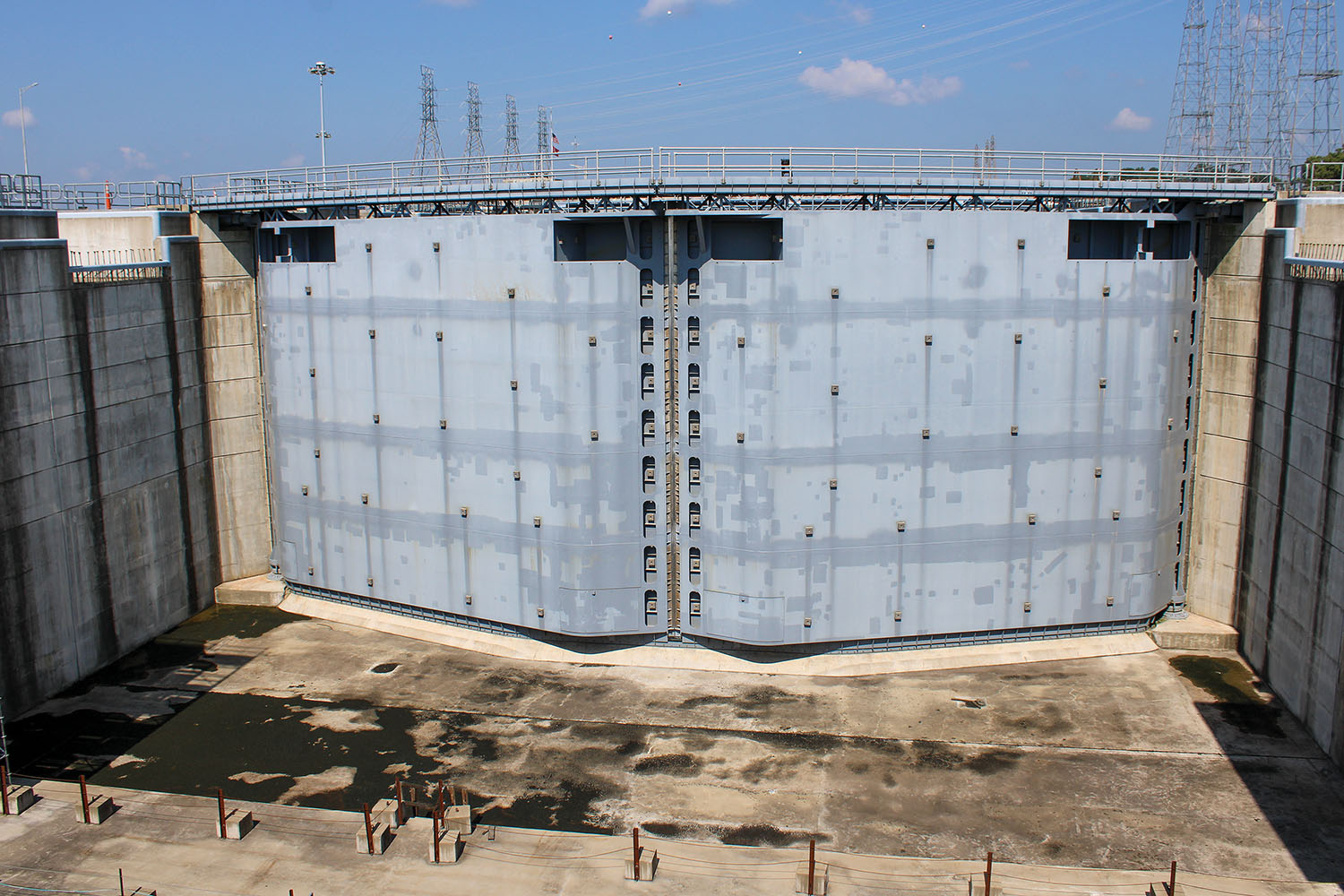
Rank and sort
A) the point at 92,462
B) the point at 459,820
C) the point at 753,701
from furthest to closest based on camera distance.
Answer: the point at 92,462 < the point at 753,701 < the point at 459,820

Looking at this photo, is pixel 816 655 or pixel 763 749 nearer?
pixel 763 749

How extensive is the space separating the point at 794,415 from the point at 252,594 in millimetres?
19518

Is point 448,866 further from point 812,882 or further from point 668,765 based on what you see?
point 668,765

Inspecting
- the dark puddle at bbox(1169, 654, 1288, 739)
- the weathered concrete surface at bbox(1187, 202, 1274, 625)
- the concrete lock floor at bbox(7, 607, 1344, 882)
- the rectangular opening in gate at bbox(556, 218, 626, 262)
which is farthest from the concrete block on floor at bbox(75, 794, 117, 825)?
the weathered concrete surface at bbox(1187, 202, 1274, 625)

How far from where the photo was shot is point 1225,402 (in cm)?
3303

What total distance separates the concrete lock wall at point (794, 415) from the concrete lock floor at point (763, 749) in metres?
2.38

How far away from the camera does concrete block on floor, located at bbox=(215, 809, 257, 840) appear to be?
21.4 m

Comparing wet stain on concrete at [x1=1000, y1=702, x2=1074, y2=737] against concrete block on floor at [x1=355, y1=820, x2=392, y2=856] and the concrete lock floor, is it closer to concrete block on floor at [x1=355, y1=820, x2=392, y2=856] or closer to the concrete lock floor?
the concrete lock floor

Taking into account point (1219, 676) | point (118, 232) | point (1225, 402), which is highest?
point (118, 232)

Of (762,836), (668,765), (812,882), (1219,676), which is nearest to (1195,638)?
(1219,676)

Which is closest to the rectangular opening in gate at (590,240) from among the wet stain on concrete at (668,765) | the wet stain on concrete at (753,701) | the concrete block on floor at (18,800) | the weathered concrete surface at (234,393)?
the wet stain on concrete at (753,701)

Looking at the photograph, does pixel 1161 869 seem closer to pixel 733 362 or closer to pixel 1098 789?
pixel 1098 789

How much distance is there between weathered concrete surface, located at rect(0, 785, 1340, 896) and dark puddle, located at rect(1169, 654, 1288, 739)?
7463mm

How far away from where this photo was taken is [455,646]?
33.7 m
